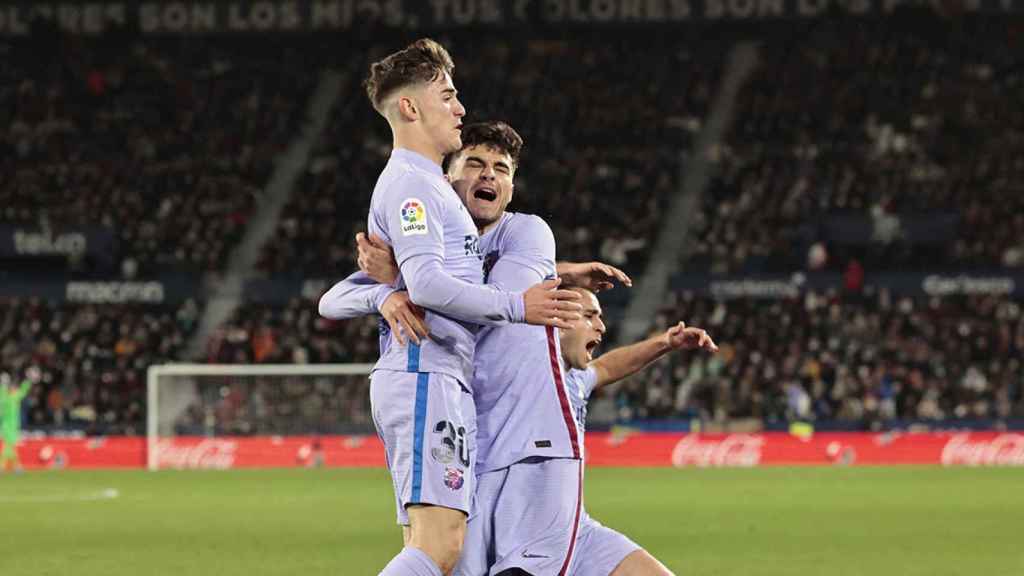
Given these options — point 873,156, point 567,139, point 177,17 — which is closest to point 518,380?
point 873,156

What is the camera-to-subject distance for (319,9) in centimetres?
4306

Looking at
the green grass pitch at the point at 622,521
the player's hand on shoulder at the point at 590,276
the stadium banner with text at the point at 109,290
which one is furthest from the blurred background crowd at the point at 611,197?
the player's hand on shoulder at the point at 590,276

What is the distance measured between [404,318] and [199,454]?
2208cm

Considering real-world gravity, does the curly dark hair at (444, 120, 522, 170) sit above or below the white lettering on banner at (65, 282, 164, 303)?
above

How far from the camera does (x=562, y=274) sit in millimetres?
6957

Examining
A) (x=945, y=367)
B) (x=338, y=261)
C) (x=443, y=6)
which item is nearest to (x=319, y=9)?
(x=443, y=6)

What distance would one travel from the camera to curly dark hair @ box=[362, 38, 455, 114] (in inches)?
237

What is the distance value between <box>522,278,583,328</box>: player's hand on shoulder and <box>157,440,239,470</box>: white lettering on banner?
22.0 meters

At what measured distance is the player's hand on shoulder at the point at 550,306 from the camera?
18.8ft

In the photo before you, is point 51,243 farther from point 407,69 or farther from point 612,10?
point 407,69

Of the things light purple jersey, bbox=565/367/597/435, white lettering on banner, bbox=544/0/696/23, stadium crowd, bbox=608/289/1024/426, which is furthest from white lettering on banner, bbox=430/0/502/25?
light purple jersey, bbox=565/367/597/435

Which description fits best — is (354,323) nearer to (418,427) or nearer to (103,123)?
(103,123)

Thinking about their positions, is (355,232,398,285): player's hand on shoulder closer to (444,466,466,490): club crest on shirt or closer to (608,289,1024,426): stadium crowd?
(444,466,466,490): club crest on shirt

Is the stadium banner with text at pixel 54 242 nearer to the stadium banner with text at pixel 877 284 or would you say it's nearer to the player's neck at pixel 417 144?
the stadium banner with text at pixel 877 284
